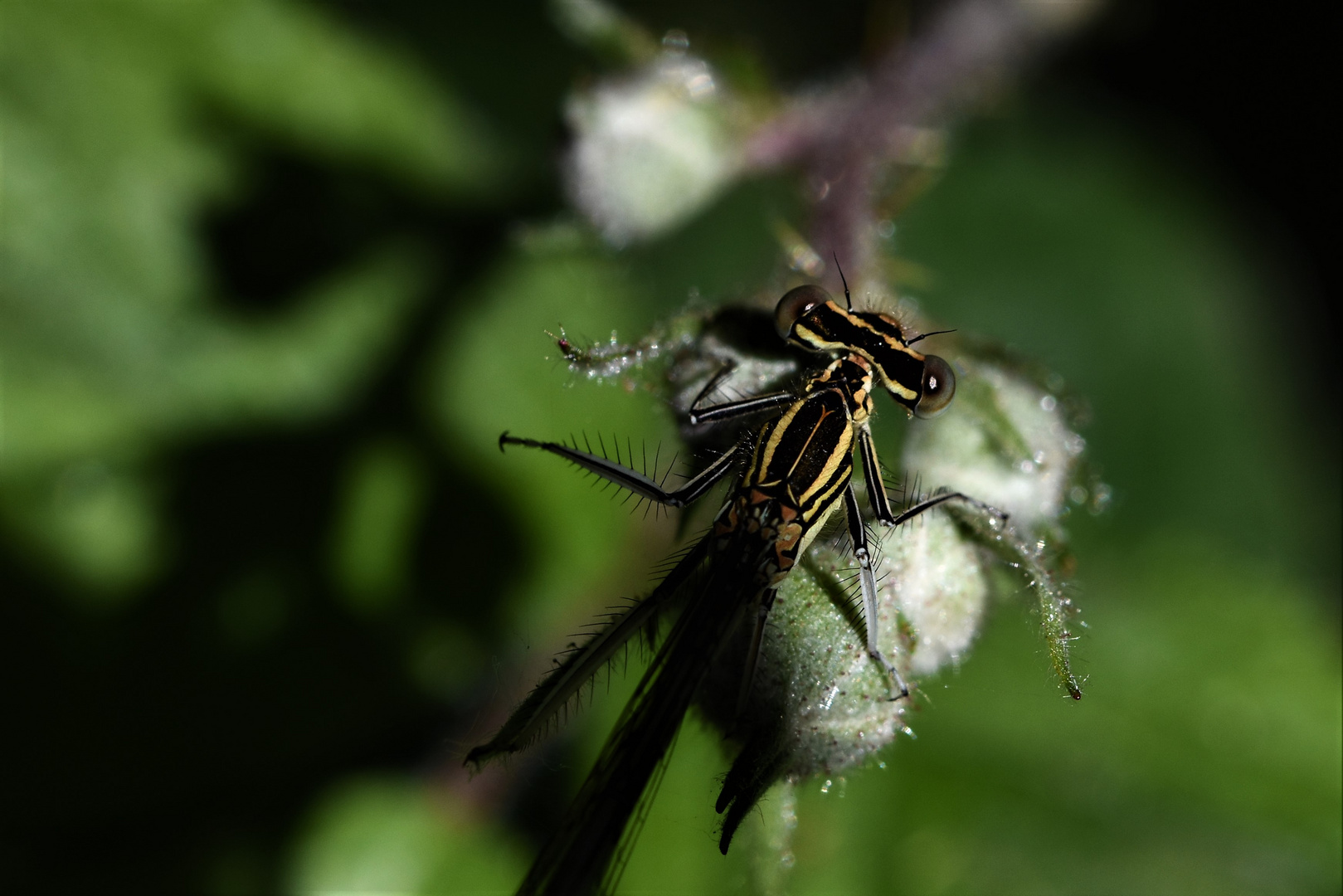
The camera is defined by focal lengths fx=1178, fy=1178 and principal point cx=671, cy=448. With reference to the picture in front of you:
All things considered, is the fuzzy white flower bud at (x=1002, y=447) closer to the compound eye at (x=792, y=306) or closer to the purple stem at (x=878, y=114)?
the compound eye at (x=792, y=306)

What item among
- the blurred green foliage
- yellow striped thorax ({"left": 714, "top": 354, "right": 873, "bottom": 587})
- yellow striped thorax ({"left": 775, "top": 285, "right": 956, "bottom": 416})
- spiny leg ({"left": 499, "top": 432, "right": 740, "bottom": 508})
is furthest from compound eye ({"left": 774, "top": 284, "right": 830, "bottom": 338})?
the blurred green foliage

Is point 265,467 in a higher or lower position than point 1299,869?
lower

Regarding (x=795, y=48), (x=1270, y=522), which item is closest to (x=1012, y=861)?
(x=1270, y=522)

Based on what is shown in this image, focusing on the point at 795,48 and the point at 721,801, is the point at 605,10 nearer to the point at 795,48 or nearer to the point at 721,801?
the point at 721,801

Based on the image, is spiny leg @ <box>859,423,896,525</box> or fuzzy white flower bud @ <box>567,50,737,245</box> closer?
spiny leg @ <box>859,423,896,525</box>

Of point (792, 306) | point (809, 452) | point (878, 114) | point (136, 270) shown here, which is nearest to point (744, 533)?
point (809, 452)

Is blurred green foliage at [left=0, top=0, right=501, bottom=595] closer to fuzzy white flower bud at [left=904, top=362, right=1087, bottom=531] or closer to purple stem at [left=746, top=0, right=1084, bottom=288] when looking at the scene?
purple stem at [left=746, top=0, right=1084, bottom=288]

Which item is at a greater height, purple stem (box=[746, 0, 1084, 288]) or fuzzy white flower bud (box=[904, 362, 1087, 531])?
purple stem (box=[746, 0, 1084, 288])
